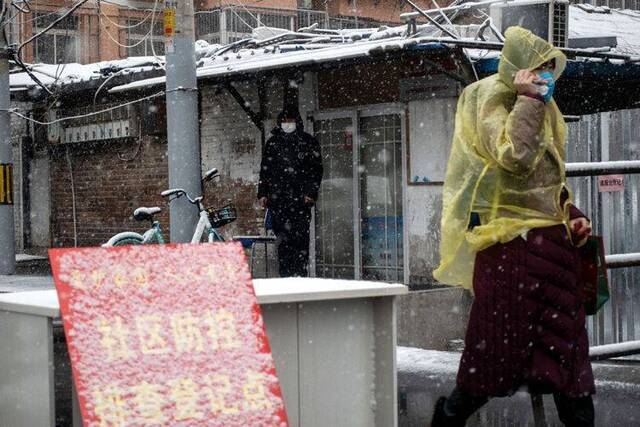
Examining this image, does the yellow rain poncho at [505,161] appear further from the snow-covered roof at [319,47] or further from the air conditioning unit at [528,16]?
the snow-covered roof at [319,47]

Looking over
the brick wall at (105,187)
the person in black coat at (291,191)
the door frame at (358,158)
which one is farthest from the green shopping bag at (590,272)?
the brick wall at (105,187)

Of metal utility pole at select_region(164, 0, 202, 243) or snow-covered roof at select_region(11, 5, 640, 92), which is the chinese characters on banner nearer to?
metal utility pole at select_region(164, 0, 202, 243)

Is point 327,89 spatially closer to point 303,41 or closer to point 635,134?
point 303,41

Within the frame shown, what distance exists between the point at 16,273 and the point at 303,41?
242 inches

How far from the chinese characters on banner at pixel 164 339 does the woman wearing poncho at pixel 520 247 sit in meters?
1.51

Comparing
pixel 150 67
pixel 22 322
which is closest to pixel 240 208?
pixel 150 67

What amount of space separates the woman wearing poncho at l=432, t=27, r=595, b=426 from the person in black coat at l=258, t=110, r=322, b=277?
23.3 feet

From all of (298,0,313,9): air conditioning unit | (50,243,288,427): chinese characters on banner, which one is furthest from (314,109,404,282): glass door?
(298,0,313,9): air conditioning unit

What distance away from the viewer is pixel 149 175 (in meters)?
17.8

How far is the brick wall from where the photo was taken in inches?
696

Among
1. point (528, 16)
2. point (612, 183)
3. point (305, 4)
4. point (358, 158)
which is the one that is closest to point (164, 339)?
point (612, 183)

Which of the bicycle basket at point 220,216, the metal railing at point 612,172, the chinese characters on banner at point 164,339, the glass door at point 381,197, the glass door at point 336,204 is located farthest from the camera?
the glass door at point 336,204

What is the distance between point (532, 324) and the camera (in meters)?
5.13

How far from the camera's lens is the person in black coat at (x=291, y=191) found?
12.5m
